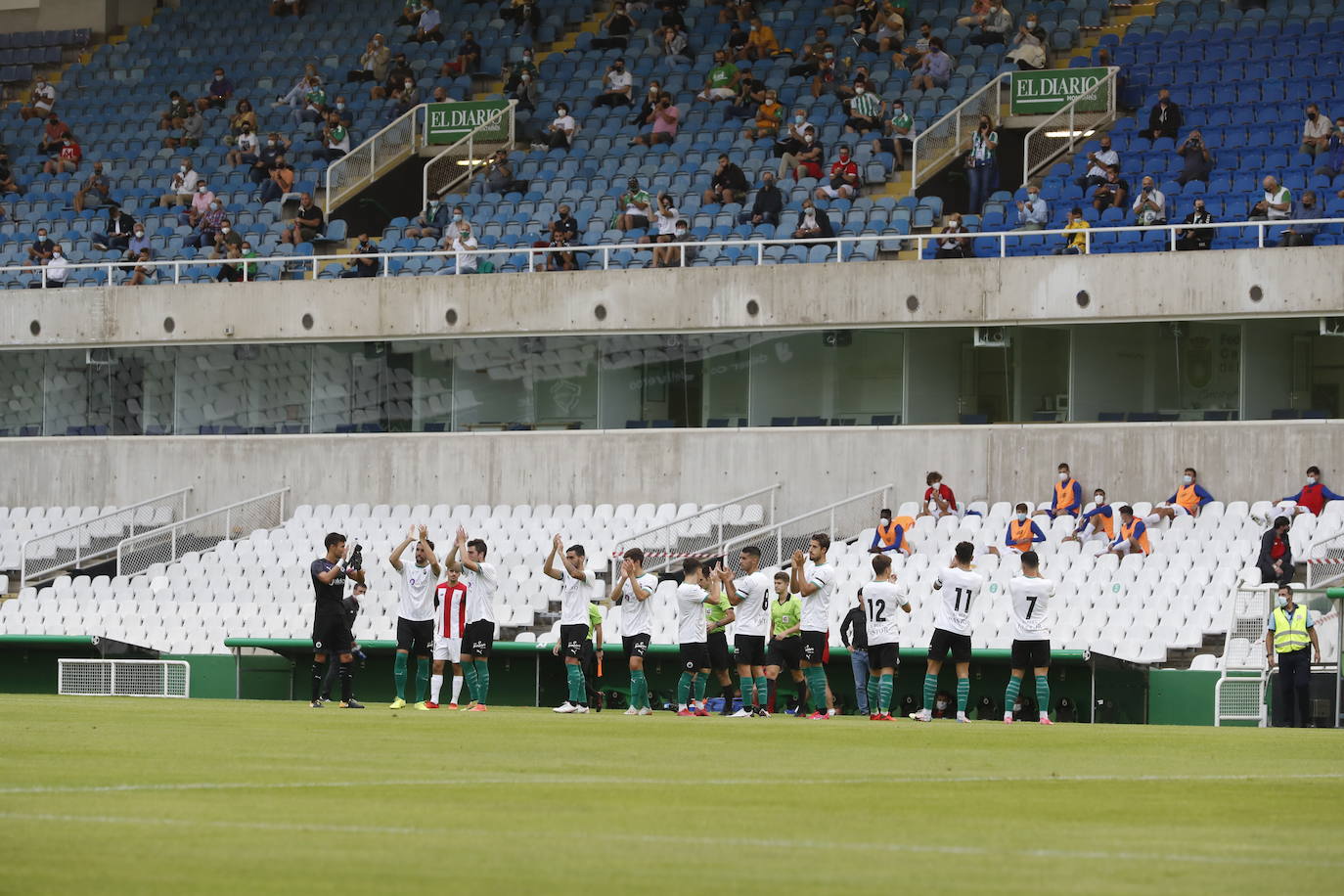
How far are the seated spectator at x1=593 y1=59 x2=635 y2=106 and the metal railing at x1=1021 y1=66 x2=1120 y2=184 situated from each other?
25.3ft

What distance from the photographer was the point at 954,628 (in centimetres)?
1964

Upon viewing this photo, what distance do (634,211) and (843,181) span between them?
11.7 feet

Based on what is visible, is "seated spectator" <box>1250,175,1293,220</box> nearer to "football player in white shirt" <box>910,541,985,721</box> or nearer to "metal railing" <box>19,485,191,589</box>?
"football player in white shirt" <box>910,541,985,721</box>

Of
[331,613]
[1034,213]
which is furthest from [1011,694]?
[1034,213]

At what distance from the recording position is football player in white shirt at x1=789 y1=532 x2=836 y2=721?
66.1 ft

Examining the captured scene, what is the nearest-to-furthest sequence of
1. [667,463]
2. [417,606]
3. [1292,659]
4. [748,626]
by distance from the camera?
[1292,659] < [748,626] < [417,606] < [667,463]

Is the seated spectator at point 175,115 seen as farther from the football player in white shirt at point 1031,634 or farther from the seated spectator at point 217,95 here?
the football player in white shirt at point 1031,634

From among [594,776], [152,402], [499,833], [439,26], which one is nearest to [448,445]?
[152,402]

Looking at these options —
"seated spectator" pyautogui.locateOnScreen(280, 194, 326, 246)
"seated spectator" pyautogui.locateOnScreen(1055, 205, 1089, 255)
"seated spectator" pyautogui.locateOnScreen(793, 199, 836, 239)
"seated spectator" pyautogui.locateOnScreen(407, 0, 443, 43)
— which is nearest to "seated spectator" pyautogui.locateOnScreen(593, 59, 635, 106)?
"seated spectator" pyautogui.locateOnScreen(407, 0, 443, 43)

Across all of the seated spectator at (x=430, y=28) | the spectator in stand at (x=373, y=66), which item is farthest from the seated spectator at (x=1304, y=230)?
the spectator in stand at (x=373, y=66)

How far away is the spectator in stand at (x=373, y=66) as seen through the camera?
41156 millimetres

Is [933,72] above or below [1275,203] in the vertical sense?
above

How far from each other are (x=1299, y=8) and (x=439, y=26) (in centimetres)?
1715

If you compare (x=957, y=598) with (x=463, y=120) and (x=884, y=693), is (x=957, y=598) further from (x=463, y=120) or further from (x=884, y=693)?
(x=463, y=120)
